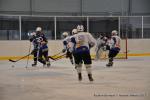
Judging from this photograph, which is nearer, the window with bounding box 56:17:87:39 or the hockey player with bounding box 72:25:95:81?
the hockey player with bounding box 72:25:95:81

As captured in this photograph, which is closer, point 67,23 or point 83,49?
point 83,49

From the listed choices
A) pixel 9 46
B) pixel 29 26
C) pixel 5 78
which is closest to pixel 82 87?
pixel 5 78

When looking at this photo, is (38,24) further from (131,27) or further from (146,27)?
(146,27)

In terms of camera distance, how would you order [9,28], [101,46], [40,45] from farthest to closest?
[9,28] < [101,46] < [40,45]

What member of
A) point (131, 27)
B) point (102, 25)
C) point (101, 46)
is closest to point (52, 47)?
point (101, 46)

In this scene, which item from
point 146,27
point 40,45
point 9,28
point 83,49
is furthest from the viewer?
point 146,27

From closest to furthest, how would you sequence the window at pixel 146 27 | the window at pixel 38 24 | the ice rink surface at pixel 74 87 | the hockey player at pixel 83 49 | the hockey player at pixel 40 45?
the ice rink surface at pixel 74 87, the hockey player at pixel 83 49, the hockey player at pixel 40 45, the window at pixel 38 24, the window at pixel 146 27

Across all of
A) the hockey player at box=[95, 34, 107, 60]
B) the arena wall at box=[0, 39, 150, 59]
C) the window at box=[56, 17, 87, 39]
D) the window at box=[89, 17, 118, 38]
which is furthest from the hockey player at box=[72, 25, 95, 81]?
the window at box=[89, 17, 118, 38]

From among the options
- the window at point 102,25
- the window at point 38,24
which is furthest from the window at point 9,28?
the window at point 102,25

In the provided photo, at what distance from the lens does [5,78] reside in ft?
44.7

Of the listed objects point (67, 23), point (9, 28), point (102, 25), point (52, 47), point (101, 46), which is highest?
point (67, 23)

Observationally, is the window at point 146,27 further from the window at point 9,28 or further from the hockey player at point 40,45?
the hockey player at point 40,45

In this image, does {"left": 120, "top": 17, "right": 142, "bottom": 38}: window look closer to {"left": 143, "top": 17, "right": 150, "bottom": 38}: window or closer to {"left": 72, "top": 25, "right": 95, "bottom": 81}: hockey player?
{"left": 143, "top": 17, "right": 150, "bottom": 38}: window

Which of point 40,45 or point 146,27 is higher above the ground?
point 146,27
